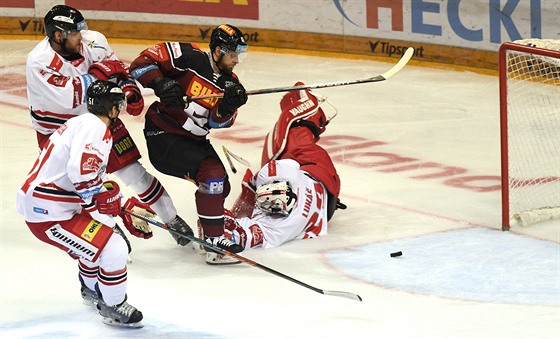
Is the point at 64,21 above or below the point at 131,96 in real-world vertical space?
above

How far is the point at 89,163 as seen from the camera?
15.3 feet

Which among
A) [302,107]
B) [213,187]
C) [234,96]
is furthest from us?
[302,107]

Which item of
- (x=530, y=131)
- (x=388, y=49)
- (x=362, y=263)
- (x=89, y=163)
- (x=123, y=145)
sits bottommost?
(x=388, y=49)

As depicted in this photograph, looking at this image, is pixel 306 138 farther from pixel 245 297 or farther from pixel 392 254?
pixel 245 297

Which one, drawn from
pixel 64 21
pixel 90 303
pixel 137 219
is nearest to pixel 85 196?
pixel 90 303

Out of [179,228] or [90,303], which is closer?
[90,303]

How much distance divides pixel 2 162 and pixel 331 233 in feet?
7.33

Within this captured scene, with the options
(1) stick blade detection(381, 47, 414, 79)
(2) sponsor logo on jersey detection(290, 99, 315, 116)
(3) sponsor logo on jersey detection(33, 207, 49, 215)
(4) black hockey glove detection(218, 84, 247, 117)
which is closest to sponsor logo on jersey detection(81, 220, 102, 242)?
(3) sponsor logo on jersey detection(33, 207, 49, 215)

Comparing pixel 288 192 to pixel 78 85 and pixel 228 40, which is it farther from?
pixel 78 85

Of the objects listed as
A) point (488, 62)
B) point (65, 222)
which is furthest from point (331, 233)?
point (488, 62)

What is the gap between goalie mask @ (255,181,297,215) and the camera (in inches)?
232

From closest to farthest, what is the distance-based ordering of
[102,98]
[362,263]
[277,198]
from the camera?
[102,98]
[362,263]
[277,198]

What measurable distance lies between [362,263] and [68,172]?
162 cm

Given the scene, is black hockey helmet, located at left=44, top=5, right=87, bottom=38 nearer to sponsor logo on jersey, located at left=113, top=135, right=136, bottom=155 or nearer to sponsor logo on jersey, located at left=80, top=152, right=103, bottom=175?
sponsor logo on jersey, located at left=113, top=135, right=136, bottom=155
